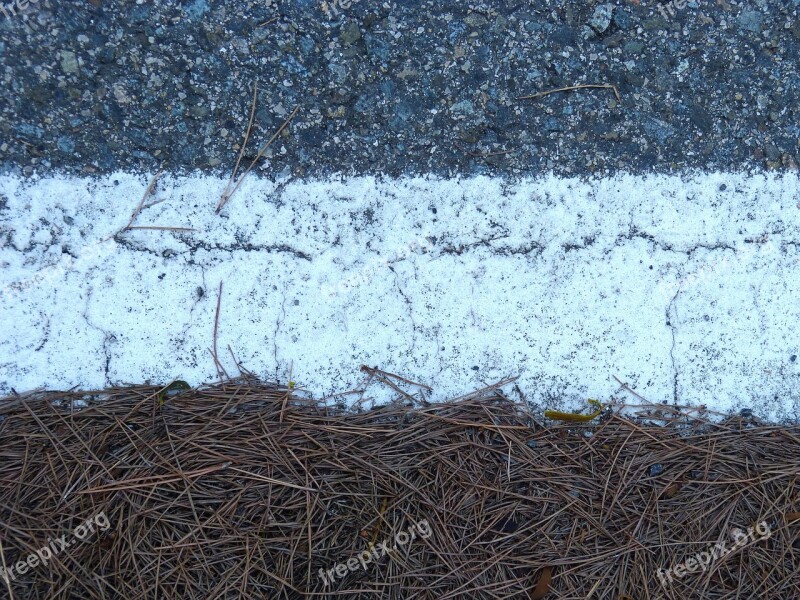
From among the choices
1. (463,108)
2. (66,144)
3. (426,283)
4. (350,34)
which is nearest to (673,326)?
(426,283)

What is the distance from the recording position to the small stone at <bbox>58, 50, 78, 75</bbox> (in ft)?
6.27

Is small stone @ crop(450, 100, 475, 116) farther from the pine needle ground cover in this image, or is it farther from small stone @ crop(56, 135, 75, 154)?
small stone @ crop(56, 135, 75, 154)

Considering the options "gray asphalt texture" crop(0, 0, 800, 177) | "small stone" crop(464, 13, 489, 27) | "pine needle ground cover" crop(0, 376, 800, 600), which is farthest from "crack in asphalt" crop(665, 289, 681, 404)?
"small stone" crop(464, 13, 489, 27)

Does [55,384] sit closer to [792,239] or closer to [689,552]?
[689,552]

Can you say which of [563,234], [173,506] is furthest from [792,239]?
[173,506]

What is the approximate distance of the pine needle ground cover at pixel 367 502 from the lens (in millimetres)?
1771

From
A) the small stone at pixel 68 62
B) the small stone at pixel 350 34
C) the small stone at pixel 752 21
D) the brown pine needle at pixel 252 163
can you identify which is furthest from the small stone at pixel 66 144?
the small stone at pixel 752 21

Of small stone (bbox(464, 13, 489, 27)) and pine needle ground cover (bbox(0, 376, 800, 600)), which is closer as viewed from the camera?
pine needle ground cover (bbox(0, 376, 800, 600))

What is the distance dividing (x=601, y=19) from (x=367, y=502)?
5.90ft

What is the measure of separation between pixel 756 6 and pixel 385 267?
1575 mm

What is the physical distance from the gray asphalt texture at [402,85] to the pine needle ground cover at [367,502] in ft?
2.73

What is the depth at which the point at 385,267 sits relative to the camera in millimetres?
1955

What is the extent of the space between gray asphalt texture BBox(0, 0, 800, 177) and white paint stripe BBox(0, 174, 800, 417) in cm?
10

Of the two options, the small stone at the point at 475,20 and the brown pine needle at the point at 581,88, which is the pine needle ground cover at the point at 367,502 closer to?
the brown pine needle at the point at 581,88
